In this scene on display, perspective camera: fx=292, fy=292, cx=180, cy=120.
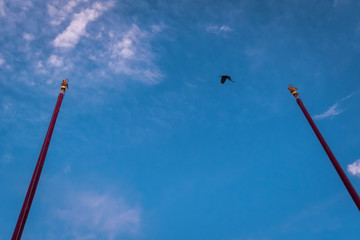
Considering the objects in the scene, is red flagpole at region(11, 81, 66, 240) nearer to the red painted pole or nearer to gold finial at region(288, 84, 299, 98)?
the red painted pole

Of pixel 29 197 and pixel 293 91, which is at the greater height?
pixel 293 91

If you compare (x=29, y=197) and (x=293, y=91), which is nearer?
(x=29, y=197)

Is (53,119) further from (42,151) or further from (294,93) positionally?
(294,93)

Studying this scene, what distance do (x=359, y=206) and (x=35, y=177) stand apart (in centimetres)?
1759

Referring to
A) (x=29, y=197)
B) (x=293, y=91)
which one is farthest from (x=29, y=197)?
(x=293, y=91)

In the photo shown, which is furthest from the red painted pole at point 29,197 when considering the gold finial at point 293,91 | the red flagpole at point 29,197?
the gold finial at point 293,91

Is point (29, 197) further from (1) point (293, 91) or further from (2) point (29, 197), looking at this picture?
(1) point (293, 91)

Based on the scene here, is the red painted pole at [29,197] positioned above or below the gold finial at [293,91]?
below

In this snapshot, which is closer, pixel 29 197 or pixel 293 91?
pixel 29 197

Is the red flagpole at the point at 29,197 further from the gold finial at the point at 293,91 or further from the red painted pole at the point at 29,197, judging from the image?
the gold finial at the point at 293,91

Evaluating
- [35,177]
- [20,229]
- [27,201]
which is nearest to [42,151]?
[35,177]

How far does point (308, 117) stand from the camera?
22.3m

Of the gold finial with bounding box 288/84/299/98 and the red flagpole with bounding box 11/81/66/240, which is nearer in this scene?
the red flagpole with bounding box 11/81/66/240

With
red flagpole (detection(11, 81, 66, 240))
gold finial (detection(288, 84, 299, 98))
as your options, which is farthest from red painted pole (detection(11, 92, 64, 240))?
gold finial (detection(288, 84, 299, 98))
